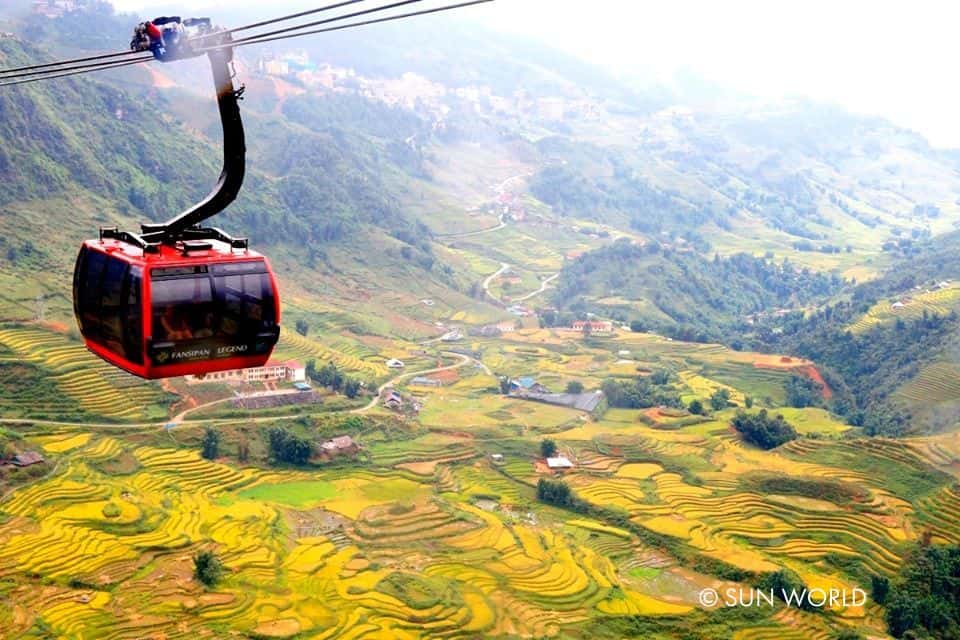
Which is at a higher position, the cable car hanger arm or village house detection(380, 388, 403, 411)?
the cable car hanger arm

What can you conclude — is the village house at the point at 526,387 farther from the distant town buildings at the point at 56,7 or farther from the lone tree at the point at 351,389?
the distant town buildings at the point at 56,7

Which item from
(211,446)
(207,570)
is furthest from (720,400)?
(207,570)

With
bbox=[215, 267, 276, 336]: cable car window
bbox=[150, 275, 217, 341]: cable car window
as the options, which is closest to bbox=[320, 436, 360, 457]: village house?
bbox=[215, 267, 276, 336]: cable car window

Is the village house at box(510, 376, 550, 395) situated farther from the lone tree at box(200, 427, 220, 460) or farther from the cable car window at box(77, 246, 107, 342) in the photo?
the cable car window at box(77, 246, 107, 342)

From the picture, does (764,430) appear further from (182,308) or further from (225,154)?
(225,154)

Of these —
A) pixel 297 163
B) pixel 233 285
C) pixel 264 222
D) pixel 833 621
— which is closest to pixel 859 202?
pixel 297 163

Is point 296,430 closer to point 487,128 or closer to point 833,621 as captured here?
point 833,621

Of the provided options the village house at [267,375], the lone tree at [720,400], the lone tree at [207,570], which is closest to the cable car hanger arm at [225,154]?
the lone tree at [207,570]
